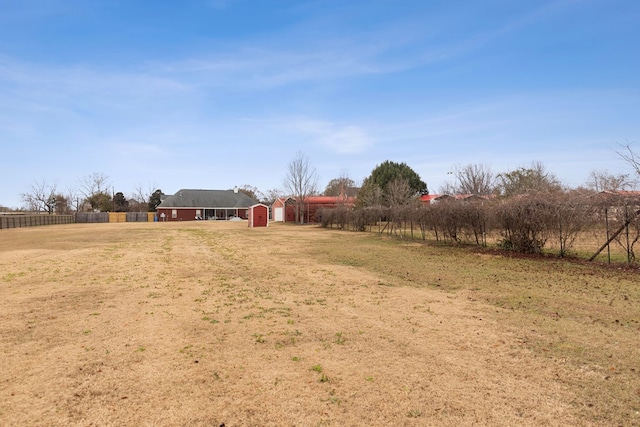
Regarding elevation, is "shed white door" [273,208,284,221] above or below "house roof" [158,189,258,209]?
below

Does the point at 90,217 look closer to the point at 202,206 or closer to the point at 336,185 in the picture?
the point at 202,206

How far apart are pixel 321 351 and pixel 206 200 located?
63264 millimetres

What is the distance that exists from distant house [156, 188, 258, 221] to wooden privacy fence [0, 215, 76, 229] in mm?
12428

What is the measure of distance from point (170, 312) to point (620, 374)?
6.58 metres

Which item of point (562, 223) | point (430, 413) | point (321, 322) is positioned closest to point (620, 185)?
point (562, 223)

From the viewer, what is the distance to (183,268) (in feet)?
41.1

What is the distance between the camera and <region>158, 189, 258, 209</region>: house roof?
6247cm

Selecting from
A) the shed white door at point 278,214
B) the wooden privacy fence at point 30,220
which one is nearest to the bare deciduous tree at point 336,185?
the shed white door at point 278,214

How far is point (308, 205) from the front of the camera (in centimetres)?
5159

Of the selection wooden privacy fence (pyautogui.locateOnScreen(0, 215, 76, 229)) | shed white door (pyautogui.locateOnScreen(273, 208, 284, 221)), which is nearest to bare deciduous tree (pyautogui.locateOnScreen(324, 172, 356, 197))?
shed white door (pyautogui.locateOnScreen(273, 208, 284, 221))

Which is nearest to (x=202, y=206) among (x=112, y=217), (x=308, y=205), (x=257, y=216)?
(x=112, y=217)

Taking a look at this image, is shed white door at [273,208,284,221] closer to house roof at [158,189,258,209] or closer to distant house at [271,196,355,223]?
distant house at [271,196,355,223]

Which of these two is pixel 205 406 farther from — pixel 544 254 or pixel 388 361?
pixel 544 254

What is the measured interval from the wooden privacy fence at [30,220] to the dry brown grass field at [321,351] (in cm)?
3894
